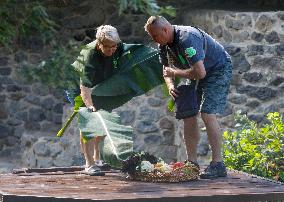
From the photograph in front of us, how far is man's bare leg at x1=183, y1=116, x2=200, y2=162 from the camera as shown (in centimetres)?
618

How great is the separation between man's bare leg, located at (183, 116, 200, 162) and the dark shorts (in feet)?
0.24

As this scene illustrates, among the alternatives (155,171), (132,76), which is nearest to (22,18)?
(155,171)

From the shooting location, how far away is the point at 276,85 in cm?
945

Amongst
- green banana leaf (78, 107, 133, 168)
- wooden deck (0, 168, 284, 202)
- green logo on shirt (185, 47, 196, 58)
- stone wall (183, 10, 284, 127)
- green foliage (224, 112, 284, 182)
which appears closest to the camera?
wooden deck (0, 168, 284, 202)

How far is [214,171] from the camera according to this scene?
6.21 metres

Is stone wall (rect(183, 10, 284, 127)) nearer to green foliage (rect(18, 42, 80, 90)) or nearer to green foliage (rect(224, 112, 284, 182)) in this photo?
green foliage (rect(224, 112, 284, 182))

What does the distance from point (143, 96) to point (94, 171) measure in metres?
4.08

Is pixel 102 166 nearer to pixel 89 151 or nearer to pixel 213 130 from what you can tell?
pixel 89 151

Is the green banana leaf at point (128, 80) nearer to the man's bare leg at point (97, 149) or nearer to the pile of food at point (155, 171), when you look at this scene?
the man's bare leg at point (97, 149)

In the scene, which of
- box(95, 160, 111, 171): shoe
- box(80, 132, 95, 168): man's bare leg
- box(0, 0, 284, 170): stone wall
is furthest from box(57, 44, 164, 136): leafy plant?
box(0, 0, 284, 170): stone wall

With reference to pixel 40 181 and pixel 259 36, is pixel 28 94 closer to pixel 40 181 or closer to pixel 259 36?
pixel 259 36

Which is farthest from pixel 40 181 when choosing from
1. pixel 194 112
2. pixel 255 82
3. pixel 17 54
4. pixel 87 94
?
pixel 17 54

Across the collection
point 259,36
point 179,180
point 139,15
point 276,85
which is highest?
point 139,15

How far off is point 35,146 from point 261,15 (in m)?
3.41
